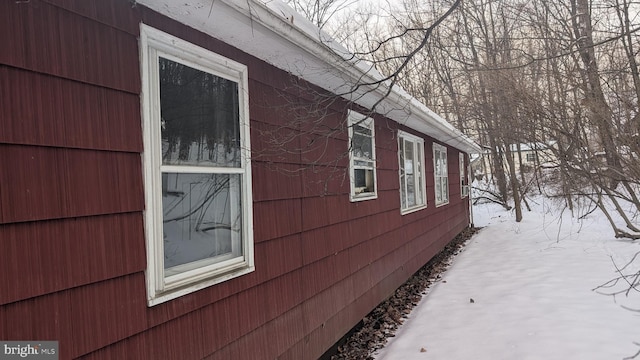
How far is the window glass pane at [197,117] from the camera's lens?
7.41ft

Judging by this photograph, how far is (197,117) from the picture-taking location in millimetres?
2463

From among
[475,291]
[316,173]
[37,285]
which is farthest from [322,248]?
[475,291]

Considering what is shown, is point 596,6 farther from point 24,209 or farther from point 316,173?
point 24,209

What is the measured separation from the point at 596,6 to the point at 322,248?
7.45 m

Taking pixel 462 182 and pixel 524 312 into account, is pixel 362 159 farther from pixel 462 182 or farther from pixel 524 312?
pixel 462 182

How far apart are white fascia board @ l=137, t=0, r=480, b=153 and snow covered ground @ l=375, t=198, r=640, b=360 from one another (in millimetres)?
2588

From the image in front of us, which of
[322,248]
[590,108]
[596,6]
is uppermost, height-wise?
[596,6]

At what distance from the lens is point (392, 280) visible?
19.6 feet

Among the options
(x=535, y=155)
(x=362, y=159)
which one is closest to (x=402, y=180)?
(x=362, y=159)

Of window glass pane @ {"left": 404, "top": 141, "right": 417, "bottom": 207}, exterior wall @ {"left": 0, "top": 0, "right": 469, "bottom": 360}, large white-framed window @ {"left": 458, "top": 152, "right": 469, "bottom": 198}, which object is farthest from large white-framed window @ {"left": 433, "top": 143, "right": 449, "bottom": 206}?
exterior wall @ {"left": 0, "top": 0, "right": 469, "bottom": 360}

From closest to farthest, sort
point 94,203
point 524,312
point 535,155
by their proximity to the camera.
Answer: point 94,203 → point 524,312 → point 535,155

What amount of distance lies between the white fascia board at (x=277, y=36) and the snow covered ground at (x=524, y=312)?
2588mm

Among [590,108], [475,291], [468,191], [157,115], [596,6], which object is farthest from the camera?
[468,191]

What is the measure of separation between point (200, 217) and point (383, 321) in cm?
324
